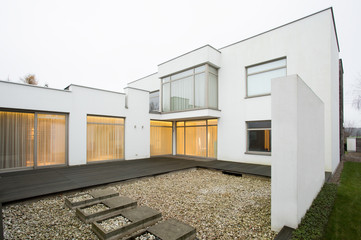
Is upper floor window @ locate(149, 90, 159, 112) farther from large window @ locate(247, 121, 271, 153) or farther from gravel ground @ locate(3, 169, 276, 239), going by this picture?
gravel ground @ locate(3, 169, 276, 239)

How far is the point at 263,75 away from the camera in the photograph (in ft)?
27.6

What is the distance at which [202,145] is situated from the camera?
34.3ft

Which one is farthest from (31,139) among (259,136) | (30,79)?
(30,79)

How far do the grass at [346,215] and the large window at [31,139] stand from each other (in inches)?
348

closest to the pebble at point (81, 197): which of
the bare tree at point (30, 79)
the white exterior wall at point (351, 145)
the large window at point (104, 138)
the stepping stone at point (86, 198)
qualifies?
the stepping stone at point (86, 198)

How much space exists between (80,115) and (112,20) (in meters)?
10.7

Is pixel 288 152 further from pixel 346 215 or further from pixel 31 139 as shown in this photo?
pixel 31 139

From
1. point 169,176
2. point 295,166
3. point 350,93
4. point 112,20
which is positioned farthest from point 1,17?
point 350,93

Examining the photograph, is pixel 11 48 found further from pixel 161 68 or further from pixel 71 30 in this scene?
pixel 161 68

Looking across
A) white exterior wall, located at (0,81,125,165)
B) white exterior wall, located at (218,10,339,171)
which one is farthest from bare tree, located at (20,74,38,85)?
white exterior wall, located at (218,10,339,171)

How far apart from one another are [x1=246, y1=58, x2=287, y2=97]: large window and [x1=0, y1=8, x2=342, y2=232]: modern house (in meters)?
0.04

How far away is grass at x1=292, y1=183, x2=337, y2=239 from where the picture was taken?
8.34ft

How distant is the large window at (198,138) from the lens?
10.1m

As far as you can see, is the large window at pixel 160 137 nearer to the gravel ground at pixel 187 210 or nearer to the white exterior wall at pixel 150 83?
the white exterior wall at pixel 150 83
